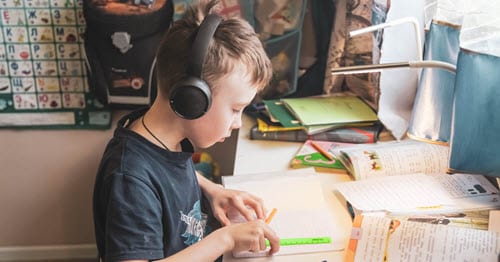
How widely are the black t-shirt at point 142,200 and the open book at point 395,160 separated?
0.39 m

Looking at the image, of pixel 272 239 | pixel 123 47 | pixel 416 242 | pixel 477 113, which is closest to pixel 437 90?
pixel 477 113

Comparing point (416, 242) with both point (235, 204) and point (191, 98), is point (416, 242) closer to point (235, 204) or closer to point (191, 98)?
point (235, 204)

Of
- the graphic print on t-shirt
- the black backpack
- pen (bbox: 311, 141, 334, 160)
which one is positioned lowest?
the graphic print on t-shirt

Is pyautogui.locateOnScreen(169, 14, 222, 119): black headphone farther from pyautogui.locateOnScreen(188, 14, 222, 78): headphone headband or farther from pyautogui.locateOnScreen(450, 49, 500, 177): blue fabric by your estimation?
pyautogui.locateOnScreen(450, 49, 500, 177): blue fabric

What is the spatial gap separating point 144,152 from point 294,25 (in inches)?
32.0

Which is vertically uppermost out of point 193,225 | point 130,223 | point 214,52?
point 214,52

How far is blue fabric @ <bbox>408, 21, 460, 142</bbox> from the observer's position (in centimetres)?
112

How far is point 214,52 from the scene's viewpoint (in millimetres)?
918

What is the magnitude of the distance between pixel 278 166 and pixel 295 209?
8.3 inches

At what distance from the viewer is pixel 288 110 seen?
5.06ft

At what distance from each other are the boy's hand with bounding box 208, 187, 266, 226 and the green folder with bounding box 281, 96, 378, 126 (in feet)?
1.23

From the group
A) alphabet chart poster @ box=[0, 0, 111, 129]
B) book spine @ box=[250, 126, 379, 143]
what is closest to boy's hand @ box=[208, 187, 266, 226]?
book spine @ box=[250, 126, 379, 143]

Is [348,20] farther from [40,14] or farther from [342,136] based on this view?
[40,14]

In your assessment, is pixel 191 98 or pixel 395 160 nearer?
pixel 191 98
